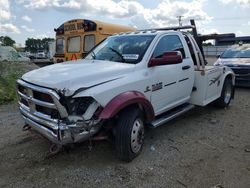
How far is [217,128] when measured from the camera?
19.4ft

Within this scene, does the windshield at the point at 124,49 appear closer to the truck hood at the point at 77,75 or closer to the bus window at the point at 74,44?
the truck hood at the point at 77,75

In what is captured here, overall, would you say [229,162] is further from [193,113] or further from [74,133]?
[193,113]

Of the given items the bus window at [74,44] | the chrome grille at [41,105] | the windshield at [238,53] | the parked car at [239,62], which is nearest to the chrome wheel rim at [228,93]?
the parked car at [239,62]

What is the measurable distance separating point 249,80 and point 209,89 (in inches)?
184

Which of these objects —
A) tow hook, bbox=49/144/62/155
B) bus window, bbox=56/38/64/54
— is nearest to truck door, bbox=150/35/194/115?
tow hook, bbox=49/144/62/155

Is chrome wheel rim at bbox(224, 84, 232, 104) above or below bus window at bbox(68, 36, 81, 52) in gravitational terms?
below

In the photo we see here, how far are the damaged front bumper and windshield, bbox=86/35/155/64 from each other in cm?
146

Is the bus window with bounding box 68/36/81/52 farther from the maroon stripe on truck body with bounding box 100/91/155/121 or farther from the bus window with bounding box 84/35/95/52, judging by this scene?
the maroon stripe on truck body with bounding box 100/91/155/121

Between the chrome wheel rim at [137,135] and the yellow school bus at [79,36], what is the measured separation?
5865 mm

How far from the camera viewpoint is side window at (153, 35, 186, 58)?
197 inches

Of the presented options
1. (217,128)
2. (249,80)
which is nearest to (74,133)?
(217,128)

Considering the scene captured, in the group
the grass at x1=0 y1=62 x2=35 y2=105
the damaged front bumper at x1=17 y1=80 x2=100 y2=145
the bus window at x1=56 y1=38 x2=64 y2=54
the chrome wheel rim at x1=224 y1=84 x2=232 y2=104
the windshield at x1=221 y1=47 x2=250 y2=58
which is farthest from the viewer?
the bus window at x1=56 y1=38 x2=64 y2=54

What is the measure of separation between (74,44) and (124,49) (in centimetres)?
625

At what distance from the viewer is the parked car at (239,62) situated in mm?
10344
